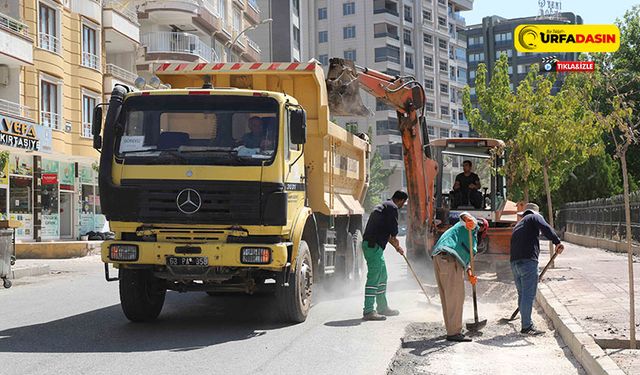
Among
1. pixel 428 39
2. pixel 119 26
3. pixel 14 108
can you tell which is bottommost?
pixel 14 108

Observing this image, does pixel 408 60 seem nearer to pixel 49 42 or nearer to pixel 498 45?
pixel 498 45

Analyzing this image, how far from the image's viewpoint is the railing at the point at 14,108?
92.9ft

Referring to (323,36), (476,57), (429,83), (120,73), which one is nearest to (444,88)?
(429,83)

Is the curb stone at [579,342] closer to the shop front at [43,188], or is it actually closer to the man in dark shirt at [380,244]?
the man in dark shirt at [380,244]

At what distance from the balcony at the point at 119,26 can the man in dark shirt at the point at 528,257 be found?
29.1m

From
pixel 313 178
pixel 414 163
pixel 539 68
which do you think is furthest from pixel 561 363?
pixel 539 68

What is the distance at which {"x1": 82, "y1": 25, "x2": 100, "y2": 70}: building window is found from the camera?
3417 centimetres

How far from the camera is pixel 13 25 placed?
1124 inches

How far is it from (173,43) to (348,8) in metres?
47.4

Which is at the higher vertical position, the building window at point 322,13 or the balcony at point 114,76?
the building window at point 322,13

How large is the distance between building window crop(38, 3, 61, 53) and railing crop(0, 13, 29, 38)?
Answer: 147 centimetres

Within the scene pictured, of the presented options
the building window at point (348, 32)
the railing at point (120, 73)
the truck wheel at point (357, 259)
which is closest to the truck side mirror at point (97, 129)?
the truck wheel at point (357, 259)

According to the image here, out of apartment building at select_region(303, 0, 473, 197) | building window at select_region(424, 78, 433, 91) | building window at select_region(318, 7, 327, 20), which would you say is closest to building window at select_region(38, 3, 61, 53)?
apartment building at select_region(303, 0, 473, 197)

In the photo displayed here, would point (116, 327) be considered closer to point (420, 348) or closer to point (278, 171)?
point (278, 171)
